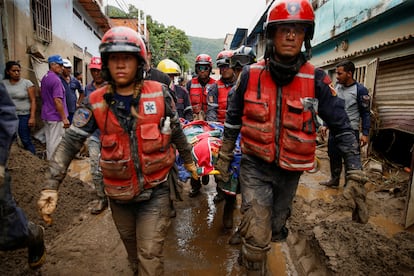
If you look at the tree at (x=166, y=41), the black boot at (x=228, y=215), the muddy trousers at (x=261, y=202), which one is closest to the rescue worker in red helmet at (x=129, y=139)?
the muddy trousers at (x=261, y=202)

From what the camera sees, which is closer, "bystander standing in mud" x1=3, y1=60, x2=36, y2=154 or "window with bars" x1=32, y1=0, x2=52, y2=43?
"bystander standing in mud" x1=3, y1=60, x2=36, y2=154

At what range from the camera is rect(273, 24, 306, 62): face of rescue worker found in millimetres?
2367

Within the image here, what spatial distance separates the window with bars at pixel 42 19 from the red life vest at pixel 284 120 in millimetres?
7426

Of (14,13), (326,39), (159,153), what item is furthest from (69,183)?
(326,39)

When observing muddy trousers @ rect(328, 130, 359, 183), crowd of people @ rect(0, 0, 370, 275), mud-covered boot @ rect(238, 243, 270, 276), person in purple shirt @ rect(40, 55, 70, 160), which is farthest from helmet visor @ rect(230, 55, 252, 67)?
person in purple shirt @ rect(40, 55, 70, 160)

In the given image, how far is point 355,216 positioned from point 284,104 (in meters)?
1.10

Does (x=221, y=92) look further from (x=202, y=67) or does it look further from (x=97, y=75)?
(x=97, y=75)

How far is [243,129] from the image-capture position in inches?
104

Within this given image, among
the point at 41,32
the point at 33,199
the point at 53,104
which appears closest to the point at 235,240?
the point at 33,199

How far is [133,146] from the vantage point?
2.25 m

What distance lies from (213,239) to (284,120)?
2.08m

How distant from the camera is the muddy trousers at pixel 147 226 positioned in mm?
2229

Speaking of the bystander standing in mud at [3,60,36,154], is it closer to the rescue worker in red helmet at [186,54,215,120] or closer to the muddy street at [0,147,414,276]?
the muddy street at [0,147,414,276]

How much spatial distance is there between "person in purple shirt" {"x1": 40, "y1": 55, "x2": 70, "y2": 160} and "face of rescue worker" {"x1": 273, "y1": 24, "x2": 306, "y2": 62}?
478 cm
